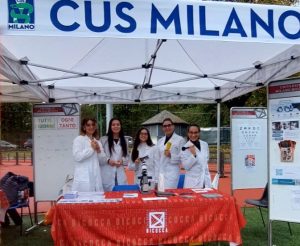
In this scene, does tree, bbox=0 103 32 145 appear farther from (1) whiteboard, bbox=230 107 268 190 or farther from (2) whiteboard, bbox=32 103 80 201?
(1) whiteboard, bbox=230 107 268 190

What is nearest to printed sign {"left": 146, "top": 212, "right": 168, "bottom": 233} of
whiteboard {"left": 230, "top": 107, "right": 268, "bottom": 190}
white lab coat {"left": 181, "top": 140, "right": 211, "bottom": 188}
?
white lab coat {"left": 181, "top": 140, "right": 211, "bottom": 188}

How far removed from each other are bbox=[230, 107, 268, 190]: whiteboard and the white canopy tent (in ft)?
1.58

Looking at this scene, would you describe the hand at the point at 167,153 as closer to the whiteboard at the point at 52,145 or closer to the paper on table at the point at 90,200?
the paper on table at the point at 90,200

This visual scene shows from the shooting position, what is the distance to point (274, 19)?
134 inches

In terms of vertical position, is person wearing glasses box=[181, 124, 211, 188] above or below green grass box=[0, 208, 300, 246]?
above

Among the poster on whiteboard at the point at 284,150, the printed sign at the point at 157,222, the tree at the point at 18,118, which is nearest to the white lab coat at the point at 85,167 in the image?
the printed sign at the point at 157,222

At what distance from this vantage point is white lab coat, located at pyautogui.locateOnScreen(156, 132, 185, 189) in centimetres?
527

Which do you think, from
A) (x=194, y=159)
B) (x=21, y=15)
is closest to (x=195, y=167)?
(x=194, y=159)

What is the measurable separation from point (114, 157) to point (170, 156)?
2.37 ft

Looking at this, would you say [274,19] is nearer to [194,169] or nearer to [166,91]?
[194,169]

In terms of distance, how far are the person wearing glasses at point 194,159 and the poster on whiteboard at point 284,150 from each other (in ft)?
2.53

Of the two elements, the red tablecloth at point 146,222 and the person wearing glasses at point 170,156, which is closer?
the red tablecloth at point 146,222

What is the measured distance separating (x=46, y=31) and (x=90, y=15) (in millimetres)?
346

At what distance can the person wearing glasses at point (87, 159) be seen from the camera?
187 inches
